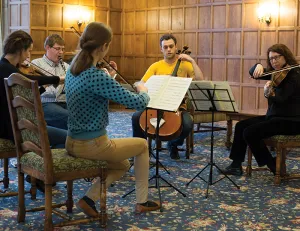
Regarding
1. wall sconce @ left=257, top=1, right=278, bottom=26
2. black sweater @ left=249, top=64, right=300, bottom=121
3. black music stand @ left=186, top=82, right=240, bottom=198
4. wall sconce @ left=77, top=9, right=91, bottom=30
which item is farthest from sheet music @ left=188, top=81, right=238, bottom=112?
wall sconce @ left=77, top=9, right=91, bottom=30

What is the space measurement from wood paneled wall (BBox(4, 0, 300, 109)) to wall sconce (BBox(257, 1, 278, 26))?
82 millimetres

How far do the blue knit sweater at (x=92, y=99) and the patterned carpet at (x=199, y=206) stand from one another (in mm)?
692

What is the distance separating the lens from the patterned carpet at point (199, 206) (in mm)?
3799

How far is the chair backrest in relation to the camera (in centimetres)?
336

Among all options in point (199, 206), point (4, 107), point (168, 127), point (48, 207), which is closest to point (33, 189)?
point (4, 107)

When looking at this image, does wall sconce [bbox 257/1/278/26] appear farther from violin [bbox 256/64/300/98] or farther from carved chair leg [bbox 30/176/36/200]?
carved chair leg [bbox 30/176/36/200]

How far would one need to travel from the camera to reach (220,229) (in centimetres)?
372

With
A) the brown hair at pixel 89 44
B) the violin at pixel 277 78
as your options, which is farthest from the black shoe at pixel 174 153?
the brown hair at pixel 89 44

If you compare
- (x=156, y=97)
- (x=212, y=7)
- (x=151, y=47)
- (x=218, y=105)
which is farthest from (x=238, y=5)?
(x=156, y=97)

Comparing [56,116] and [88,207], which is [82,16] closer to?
[56,116]

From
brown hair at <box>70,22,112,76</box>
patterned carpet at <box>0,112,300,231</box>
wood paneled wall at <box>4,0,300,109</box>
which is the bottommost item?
patterned carpet at <box>0,112,300,231</box>

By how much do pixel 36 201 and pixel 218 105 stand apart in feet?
5.83

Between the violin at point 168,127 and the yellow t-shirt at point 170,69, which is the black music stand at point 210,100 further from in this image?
the yellow t-shirt at point 170,69

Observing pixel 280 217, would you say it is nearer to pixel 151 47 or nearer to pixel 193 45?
pixel 193 45
